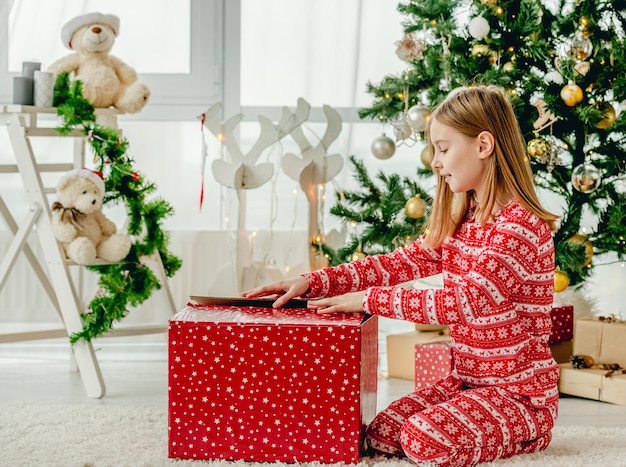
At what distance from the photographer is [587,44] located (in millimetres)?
2389

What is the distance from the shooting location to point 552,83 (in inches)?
95.1

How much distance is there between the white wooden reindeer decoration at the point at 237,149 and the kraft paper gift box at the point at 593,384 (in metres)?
1.03

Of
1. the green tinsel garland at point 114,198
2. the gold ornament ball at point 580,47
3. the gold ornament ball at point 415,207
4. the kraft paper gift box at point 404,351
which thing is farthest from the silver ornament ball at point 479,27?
the green tinsel garland at point 114,198

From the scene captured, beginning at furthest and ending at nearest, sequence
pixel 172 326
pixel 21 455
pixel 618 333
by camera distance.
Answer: pixel 618 333 → pixel 21 455 → pixel 172 326

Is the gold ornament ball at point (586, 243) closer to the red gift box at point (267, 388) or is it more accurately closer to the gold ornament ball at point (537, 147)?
the gold ornament ball at point (537, 147)

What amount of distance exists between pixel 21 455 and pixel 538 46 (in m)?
1.65

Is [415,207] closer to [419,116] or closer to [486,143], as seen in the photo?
[419,116]

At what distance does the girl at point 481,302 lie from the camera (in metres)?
1.62

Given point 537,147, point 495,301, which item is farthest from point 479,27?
point 495,301

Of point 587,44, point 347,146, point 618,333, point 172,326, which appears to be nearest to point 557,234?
point 618,333

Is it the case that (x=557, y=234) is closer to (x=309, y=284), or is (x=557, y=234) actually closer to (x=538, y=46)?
(x=538, y=46)

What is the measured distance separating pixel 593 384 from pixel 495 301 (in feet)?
2.72

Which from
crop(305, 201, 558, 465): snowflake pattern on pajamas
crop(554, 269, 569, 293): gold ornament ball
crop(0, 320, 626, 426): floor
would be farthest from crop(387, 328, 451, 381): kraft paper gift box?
crop(305, 201, 558, 465): snowflake pattern on pajamas

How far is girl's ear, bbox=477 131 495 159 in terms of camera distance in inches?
66.6
